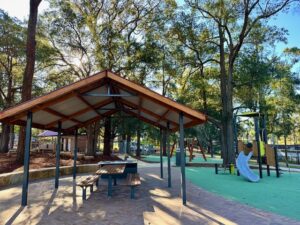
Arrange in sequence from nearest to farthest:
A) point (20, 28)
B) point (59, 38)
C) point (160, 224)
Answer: point (160, 224) → point (59, 38) → point (20, 28)

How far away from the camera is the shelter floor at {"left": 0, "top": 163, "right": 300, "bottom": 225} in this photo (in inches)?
191

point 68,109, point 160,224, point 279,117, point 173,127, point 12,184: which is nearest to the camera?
point 160,224

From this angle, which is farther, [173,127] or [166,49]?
[166,49]

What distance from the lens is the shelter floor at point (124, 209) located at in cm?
486

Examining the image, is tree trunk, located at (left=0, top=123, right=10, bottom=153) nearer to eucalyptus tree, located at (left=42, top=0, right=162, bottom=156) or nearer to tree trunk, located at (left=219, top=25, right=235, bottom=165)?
eucalyptus tree, located at (left=42, top=0, right=162, bottom=156)

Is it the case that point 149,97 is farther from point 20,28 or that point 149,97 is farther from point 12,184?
point 20,28

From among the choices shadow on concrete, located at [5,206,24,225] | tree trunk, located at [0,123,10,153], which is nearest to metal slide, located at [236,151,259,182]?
shadow on concrete, located at [5,206,24,225]

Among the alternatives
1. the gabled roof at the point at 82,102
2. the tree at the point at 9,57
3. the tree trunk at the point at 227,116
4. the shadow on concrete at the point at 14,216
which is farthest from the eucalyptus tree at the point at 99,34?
the shadow on concrete at the point at 14,216

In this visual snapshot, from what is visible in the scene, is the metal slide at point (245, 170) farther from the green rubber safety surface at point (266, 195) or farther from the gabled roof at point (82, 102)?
the gabled roof at point (82, 102)

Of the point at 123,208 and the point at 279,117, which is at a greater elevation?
the point at 279,117

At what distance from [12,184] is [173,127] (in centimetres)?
630

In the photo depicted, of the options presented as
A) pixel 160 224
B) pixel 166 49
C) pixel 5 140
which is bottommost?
pixel 160 224

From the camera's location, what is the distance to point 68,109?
24.1 ft

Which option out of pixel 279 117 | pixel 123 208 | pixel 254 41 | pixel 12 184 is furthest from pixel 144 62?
pixel 279 117
